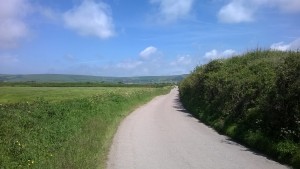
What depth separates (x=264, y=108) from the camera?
16.7 m

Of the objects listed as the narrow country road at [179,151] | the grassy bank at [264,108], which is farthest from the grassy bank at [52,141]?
the grassy bank at [264,108]

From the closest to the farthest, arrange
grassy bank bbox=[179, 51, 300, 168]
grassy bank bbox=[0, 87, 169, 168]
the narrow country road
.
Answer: grassy bank bbox=[0, 87, 169, 168]
the narrow country road
grassy bank bbox=[179, 51, 300, 168]

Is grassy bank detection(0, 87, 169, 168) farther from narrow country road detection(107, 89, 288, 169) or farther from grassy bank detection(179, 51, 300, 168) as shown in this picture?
grassy bank detection(179, 51, 300, 168)

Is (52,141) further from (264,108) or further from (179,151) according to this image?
(264,108)

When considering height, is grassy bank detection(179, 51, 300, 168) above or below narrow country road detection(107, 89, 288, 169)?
above

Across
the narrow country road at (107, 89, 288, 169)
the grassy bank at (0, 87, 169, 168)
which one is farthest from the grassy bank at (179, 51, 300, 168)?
the grassy bank at (0, 87, 169, 168)

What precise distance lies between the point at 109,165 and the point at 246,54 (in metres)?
22.1

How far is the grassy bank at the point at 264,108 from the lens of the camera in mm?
14062

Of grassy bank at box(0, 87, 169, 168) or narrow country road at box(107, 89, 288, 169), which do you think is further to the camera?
narrow country road at box(107, 89, 288, 169)

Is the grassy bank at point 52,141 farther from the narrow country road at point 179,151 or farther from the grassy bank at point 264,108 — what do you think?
the grassy bank at point 264,108

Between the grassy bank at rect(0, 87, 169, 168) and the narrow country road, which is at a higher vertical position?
the grassy bank at rect(0, 87, 169, 168)

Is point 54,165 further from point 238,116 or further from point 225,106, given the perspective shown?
point 225,106

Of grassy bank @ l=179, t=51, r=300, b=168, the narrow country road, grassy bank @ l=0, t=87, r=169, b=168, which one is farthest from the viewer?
grassy bank @ l=179, t=51, r=300, b=168

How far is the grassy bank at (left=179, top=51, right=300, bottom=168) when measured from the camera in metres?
14.1
